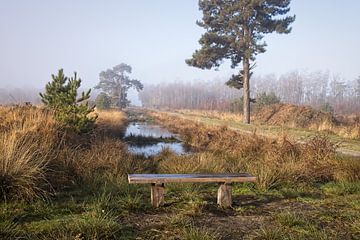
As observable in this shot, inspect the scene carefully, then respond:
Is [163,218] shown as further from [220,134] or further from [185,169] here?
[220,134]

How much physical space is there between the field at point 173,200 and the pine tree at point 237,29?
17272 millimetres

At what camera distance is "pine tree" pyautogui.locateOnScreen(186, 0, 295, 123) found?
965 inches

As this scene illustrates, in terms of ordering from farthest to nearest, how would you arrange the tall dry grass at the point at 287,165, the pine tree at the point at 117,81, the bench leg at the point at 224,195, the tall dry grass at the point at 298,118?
the pine tree at the point at 117,81 < the tall dry grass at the point at 298,118 < the tall dry grass at the point at 287,165 < the bench leg at the point at 224,195

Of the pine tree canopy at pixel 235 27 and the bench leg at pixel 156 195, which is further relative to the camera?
the pine tree canopy at pixel 235 27

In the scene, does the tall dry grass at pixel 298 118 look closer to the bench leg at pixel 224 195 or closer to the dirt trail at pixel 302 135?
the dirt trail at pixel 302 135

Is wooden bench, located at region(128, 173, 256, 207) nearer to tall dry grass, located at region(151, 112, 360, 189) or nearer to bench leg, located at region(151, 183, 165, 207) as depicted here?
bench leg, located at region(151, 183, 165, 207)

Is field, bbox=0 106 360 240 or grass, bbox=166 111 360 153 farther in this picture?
grass, bbox=166 111 360 153

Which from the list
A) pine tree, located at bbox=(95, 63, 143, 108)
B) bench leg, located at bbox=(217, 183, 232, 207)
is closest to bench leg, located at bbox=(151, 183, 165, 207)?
bench leg, located at bbox=(217, 183, 232, 207)

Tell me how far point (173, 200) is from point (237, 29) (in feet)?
72.9

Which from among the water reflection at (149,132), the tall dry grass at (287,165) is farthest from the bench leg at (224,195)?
the water reflection at (149,132)

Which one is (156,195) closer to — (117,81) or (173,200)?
(173,200)

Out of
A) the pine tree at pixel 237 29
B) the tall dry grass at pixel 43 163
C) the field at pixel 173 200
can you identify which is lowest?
the field at pixel 173 200

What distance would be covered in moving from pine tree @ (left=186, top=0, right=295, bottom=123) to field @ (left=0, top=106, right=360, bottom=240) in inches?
680

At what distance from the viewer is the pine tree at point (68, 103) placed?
11992mm
